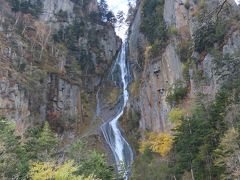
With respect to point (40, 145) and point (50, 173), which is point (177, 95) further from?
point (50, 173)

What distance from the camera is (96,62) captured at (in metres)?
77.9

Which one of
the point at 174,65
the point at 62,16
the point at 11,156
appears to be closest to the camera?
the point at 11,156

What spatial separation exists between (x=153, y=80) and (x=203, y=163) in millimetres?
27116

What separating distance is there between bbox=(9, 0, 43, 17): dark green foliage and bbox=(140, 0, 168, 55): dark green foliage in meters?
22.5


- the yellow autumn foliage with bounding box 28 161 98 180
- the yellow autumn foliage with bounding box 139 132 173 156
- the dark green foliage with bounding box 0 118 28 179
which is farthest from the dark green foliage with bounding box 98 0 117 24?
the yellow autumn foliage with bounding box 28 161 98 180

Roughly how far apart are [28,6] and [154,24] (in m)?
27.1

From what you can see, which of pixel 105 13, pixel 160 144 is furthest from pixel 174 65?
pixel 105 13

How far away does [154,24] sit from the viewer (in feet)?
209

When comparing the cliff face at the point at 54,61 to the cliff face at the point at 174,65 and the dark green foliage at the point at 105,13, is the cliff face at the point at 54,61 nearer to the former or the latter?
the dark green foliage at the point at 105,13

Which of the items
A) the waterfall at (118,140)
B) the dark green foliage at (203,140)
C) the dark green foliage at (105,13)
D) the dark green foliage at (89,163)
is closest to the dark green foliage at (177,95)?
the waterfall at (118,140)

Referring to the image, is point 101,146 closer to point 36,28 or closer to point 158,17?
point 158,17

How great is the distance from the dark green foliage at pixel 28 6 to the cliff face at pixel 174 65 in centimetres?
2322

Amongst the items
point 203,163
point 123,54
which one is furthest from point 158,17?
point 203,163

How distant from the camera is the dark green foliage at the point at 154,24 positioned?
59.4 m
